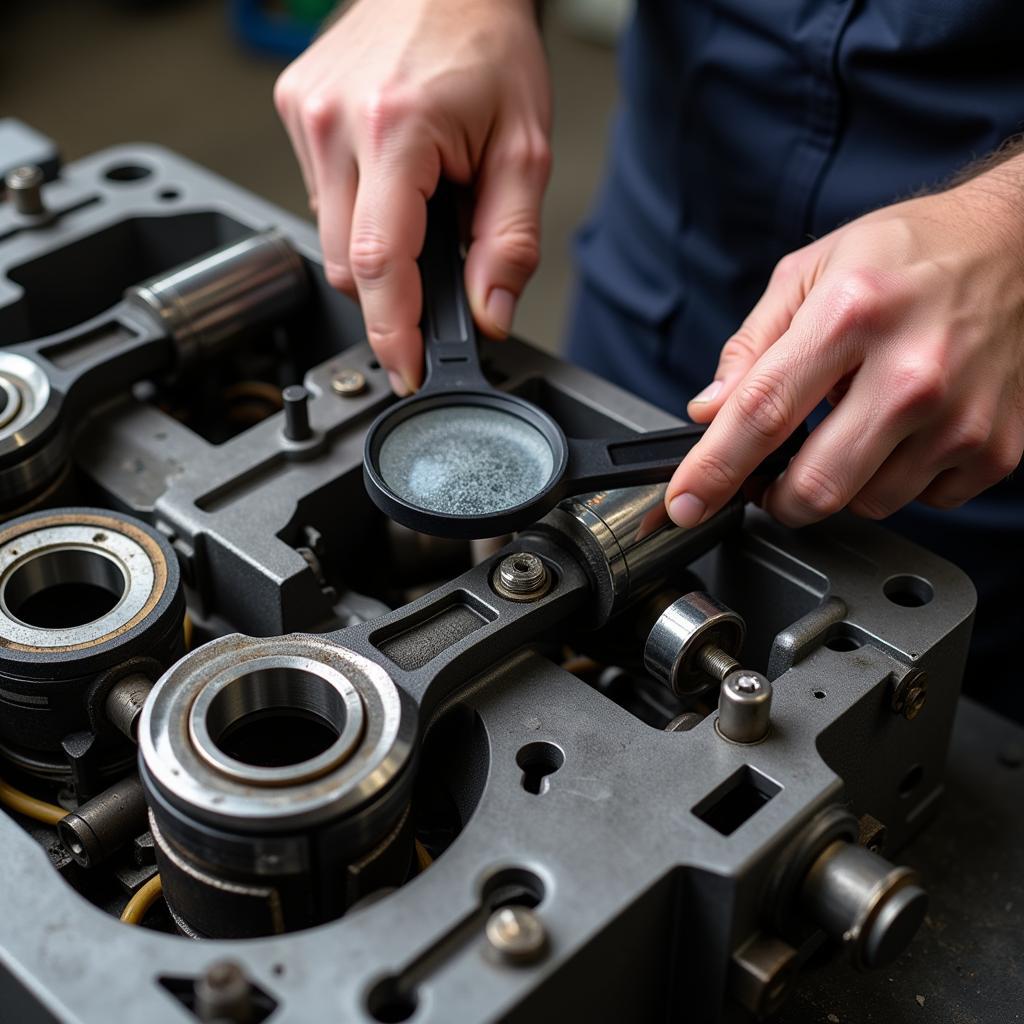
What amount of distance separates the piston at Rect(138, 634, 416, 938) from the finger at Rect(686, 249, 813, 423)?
1.44 ft

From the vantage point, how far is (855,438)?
1.15 metres

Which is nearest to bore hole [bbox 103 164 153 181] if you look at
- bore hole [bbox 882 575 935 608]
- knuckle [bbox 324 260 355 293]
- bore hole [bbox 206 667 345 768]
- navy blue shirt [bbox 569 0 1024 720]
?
knuckle [bbox 324 260 355 293]

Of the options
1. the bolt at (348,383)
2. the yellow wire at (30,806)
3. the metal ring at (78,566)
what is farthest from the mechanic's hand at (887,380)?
the yellow wire at (30,806)

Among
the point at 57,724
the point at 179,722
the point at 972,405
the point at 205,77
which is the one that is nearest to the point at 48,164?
the point at 57,724

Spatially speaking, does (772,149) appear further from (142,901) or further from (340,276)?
(142,901)

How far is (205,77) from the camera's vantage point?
161 inches

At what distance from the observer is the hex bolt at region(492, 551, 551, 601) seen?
3.55ft

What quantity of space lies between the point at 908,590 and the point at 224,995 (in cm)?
Result: 66

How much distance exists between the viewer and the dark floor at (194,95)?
12.3 ft

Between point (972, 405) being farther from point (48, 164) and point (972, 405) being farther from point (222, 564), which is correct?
point (48, 164)

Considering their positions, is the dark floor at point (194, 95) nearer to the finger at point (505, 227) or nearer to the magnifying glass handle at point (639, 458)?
the finger at point (505, 227)

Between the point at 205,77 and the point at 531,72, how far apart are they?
2.88 metres

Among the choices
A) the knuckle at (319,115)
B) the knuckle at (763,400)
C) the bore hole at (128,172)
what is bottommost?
the bore hole at (128,172)

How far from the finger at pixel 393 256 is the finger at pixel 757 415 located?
0.32 m
